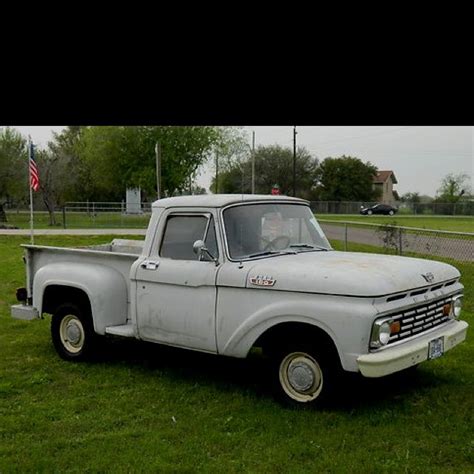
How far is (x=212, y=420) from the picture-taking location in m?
5.09

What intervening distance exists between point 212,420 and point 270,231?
1.96 m

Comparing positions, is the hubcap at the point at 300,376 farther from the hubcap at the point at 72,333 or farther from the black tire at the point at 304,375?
the hubcap at the point at 72,333

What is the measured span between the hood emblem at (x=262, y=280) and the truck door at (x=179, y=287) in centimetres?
45

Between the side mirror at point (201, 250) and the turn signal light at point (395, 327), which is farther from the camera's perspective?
the side mirror at point (201, 250)

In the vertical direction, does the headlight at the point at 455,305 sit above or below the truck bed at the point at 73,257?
below

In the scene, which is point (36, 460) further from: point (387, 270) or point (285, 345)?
point (387, 270)

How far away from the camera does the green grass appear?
4.37 meters

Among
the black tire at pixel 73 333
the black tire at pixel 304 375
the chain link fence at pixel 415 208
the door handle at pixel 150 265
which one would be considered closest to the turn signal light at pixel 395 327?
the black tire at pixel 304 375

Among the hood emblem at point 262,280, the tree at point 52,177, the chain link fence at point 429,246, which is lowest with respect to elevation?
the chain link fence at point 429,246

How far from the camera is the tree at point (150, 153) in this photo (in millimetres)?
42812

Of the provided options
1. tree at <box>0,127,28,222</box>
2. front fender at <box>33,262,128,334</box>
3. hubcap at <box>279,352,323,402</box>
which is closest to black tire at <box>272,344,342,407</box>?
hubcap at <box>279,352,323,402</box>

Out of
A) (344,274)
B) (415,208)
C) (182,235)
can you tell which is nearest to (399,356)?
(344,274)

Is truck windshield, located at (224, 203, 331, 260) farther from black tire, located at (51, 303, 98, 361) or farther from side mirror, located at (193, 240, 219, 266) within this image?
black tire, located at (51, 303, 98, 361)
